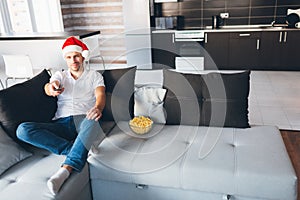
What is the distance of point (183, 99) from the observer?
7.13 feet

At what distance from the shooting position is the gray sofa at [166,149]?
1557mm

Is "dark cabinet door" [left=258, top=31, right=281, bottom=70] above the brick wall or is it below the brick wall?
below

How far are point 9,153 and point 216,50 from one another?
449 centimetres

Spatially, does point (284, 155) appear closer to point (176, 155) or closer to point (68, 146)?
point (176, 155)

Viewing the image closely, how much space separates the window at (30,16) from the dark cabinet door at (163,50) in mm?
2236

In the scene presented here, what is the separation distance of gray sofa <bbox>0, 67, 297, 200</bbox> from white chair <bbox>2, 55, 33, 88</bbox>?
0.95 meters

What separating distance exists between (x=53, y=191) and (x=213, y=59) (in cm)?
457

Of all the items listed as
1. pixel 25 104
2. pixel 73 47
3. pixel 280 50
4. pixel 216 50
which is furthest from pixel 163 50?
pixel 25 104

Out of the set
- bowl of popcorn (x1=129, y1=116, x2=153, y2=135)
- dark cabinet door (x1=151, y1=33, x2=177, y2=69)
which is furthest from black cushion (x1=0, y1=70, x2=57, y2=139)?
dark cabinet door (x1=151, y1=33, x2=177, y2=69)

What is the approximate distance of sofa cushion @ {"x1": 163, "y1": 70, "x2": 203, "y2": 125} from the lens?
2.16m

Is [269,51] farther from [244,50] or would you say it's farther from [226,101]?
[226,101]

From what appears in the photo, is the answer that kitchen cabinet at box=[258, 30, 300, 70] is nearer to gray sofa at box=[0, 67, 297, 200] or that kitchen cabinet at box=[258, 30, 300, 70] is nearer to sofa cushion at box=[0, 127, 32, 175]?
gray sofa at box=[0, 67, 297, 200]

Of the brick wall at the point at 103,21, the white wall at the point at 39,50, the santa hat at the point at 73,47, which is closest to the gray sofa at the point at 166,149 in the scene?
the santa hat at the point at 73,47

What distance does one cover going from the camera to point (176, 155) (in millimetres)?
1735
